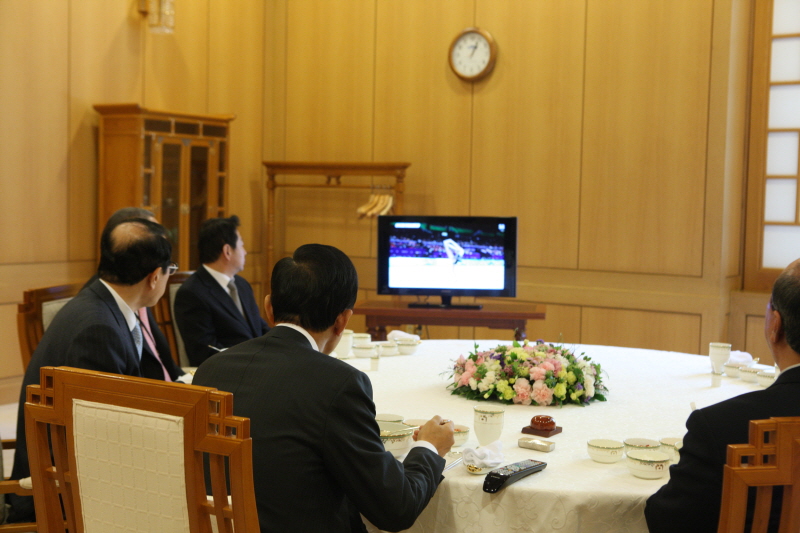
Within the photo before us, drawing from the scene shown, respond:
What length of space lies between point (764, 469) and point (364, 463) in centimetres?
70

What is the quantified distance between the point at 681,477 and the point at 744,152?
15.3 feet

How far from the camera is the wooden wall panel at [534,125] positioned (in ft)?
19.9

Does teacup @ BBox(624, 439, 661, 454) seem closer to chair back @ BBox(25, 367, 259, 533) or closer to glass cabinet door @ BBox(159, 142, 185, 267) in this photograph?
chair back @ BBox(25, 367, 259, 533)

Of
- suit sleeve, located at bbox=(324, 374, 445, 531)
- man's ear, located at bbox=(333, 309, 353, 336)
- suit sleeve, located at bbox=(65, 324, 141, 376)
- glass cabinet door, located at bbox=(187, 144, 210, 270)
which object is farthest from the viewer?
glass cabinet door, located at bbox=(187, 144, 210, 270)

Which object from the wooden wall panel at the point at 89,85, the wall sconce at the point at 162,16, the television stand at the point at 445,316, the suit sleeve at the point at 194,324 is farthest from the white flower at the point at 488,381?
the wall sconce at the point at 162,16

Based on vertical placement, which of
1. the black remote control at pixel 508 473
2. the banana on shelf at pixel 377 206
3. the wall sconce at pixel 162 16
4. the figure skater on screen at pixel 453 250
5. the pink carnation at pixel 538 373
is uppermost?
the wall sconce at pixel 162 16

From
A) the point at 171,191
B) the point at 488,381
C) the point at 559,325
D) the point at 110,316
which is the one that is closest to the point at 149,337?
the point at 110,316

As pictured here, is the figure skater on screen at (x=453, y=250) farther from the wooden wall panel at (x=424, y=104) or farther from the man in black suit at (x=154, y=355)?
the man in black suit at (x=154, y=355)

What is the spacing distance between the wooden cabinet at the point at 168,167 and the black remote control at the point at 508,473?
166 inches

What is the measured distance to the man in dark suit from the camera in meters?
1.56

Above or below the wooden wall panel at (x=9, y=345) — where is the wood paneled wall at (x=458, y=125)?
above

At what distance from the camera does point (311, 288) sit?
68.2 inches

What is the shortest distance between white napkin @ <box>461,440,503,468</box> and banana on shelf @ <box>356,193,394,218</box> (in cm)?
425

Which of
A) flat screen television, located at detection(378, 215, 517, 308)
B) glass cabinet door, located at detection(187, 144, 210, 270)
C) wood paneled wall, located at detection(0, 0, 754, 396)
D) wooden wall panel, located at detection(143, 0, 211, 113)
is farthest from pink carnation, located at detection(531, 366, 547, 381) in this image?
wooden wall panel, located at detection(143, 0, 211, 113)
